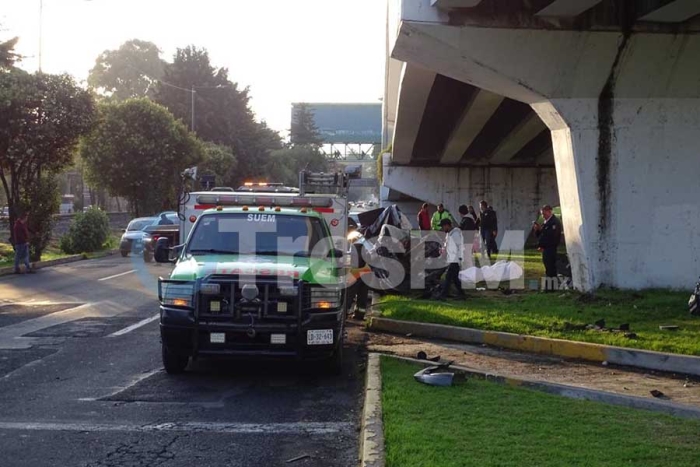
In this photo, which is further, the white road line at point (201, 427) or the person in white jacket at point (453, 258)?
the person in white jacket at point (453, 258)

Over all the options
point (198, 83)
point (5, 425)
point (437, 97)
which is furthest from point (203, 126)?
point (5, 425)

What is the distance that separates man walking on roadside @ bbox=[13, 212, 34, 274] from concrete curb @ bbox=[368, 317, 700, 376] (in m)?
13.2

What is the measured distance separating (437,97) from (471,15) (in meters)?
10.6

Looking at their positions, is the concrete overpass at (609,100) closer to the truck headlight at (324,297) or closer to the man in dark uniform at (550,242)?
the man in dark uniform at (550,242)

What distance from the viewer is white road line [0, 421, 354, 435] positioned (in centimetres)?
676

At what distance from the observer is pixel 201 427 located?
6875mm

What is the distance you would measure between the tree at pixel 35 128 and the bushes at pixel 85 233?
12.5 feet

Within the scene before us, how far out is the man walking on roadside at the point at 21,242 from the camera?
21.9 meters

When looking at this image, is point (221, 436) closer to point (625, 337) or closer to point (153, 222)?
point (625, 337)

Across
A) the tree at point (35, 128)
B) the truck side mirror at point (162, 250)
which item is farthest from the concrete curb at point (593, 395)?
the tree at point (35, 128)

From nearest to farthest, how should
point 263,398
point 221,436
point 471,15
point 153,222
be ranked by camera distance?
point 221,436 < point 263,398 < point 471,15 < point 153,222

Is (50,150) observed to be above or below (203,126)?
below

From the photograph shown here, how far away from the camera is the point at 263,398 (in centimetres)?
809

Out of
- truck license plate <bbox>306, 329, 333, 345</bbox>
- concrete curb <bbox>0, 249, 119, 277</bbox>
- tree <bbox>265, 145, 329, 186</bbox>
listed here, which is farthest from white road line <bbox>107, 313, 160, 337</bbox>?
tree <bbox>265, 145, 329, 186</bbox>
